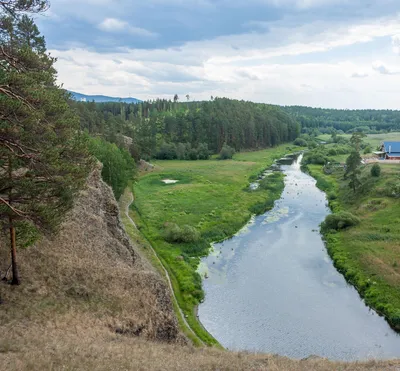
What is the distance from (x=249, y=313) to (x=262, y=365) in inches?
634

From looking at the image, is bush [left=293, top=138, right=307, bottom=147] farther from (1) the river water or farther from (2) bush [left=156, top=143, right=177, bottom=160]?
(1) the river water

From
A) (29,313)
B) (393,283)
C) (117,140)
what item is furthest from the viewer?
(117,140)

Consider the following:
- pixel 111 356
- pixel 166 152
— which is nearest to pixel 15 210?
pixel 111 356

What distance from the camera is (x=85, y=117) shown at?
106 m

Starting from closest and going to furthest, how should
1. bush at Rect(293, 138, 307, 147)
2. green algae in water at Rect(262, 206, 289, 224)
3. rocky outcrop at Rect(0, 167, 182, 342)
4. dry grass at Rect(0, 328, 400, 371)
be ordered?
dry grass at Rect(0, 328, 400, 371), rocky outcrop at Rect(0, 167, 182, 342), green algae in water at Rect(262, 206, 289, 224), bush at Rect(293, 138, 307, 147)

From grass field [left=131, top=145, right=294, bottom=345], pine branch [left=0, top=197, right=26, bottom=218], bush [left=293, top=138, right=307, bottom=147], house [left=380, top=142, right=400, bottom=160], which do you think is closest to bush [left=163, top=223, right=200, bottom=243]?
grass field [left=131, top=145, right=294, bottom=345]

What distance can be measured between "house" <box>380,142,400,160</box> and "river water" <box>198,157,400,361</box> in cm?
5778

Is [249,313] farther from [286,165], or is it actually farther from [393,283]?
[286,165]

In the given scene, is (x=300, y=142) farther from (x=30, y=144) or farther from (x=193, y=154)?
(x=30, y=144)

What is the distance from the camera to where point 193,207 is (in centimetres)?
6456

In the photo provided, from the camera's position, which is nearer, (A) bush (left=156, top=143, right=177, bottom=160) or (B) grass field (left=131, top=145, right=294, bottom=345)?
(B) grass field (left=131, top=145, right=294, bottom=345)

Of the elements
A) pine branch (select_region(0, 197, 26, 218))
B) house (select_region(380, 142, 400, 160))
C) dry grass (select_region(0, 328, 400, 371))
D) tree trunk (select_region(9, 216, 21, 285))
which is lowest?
dry grass (select_region(0, 328, 400, 371))

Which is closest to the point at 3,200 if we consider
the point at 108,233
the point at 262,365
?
the point at 262,365

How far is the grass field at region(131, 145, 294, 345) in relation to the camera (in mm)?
39281
